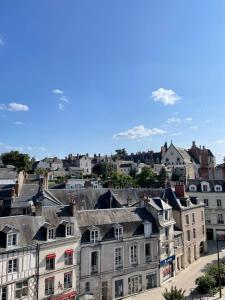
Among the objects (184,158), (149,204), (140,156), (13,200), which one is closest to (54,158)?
(140,156)

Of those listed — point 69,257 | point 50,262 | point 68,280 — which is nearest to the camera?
point 50,262

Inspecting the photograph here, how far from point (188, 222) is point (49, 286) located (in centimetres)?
2079

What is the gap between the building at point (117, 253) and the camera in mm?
26062

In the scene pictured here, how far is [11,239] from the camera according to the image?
22.0 m

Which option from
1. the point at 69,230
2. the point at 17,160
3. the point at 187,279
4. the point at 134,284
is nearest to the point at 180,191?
the point at 187,279

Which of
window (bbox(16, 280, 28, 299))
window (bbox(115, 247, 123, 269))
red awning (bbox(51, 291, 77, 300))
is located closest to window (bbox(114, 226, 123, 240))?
window (bbox(115, 247, 123, 269))

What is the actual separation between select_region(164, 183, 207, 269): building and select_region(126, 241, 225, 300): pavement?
0.98m

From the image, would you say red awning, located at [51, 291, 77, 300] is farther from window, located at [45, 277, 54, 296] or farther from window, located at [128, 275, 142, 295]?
window, located at [128, 275, 142, 295]

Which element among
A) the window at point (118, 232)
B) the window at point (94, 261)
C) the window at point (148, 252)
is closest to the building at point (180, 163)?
the window at point (148, 252)

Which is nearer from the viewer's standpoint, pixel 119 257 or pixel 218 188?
pixel 119 257

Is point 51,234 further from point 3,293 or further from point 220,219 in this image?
point 220,219

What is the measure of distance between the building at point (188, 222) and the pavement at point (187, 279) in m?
0.98

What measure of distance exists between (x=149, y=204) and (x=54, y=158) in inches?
3730

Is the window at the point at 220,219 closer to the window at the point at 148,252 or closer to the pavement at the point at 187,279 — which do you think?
the pavement at the point at 187,279
